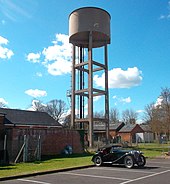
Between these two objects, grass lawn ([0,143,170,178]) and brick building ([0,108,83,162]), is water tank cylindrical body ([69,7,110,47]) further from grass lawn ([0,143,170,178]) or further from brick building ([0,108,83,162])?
grass lawn ([0,143,170,178])

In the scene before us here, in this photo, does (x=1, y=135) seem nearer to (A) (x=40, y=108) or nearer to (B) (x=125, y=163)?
(B) (x=125, y=163)

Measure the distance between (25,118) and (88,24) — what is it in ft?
53.9

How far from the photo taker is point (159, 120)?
50188 mm

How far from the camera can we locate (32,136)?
22.5m

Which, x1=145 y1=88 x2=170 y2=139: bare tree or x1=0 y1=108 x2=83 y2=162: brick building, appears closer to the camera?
x1=0 y1=108 x2=83 y2=162: brick building

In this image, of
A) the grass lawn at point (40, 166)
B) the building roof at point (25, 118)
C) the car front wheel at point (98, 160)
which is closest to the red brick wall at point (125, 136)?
the building roof at point (25, 118)

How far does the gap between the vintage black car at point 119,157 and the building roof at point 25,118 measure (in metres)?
13.9

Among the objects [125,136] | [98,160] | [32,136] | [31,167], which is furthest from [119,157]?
[125,136]

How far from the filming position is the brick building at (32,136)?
2108cm

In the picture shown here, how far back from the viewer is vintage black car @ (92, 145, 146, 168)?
16.2 m

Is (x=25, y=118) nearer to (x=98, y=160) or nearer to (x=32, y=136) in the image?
(x=32, y=136)

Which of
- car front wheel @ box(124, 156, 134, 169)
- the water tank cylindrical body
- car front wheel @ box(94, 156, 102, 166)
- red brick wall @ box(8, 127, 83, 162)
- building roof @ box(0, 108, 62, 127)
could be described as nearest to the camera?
car front wheel @ box(124, 156, 134, 169)

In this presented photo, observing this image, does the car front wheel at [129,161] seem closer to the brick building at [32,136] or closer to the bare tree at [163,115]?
the brick building at [32,136]

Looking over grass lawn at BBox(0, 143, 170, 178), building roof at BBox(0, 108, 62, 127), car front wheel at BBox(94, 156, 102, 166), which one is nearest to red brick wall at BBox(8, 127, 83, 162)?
grass lawn at BBox(0, 143, 170, 178)
